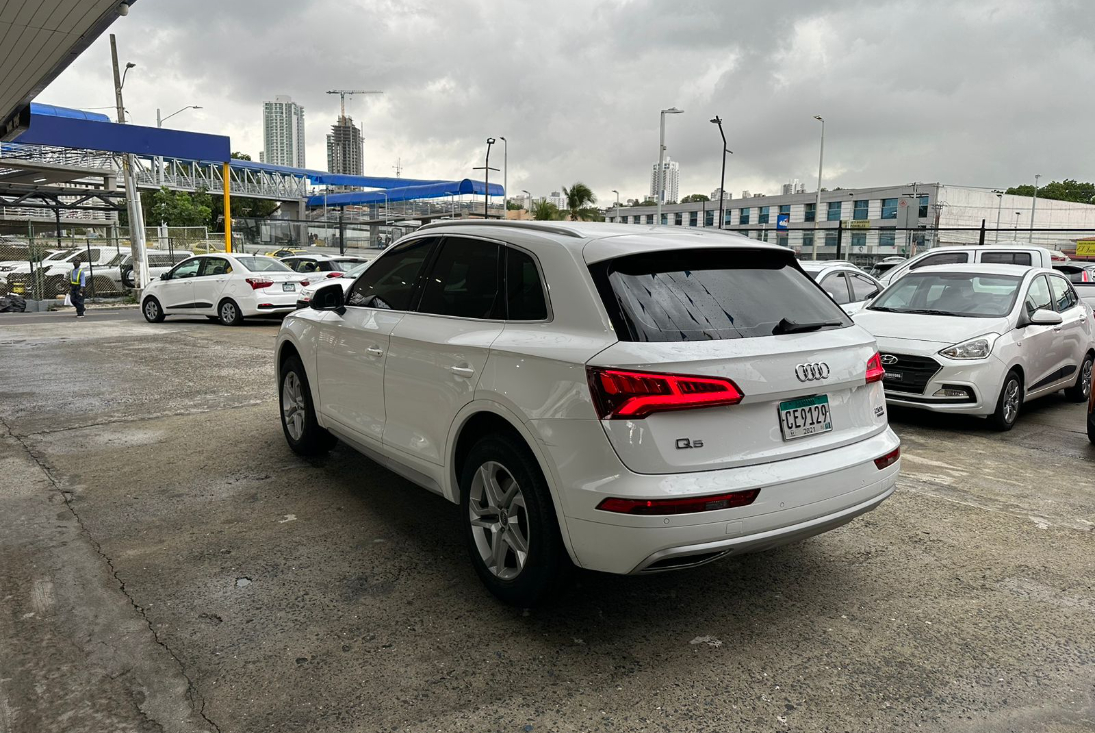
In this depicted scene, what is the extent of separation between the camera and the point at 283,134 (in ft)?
435

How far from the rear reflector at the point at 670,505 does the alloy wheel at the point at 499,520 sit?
1.65ft

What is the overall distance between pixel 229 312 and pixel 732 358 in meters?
15.3

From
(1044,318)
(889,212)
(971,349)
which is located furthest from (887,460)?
A: (889,212)

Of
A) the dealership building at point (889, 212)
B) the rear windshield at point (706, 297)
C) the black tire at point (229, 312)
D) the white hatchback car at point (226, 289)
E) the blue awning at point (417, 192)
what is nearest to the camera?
the rear windshield at point (706, 297)

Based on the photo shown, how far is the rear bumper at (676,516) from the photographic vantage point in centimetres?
298

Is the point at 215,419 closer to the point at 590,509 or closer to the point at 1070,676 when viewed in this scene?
the point at 590,509

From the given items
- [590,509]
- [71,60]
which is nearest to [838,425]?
[590,509]

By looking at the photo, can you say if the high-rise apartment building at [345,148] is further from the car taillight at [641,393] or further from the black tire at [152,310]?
the car taillight at [641,393]

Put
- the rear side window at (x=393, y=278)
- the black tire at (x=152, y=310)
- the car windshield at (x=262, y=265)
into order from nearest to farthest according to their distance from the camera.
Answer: the rear side window at (x=393, y=278) < the car windshield at (x=262, y=265) < the black tire at (x=152, y=310)

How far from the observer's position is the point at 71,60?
37.1 ft

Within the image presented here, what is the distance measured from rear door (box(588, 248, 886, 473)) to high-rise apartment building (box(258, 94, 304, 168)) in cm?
13720

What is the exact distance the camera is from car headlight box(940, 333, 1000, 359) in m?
7.22

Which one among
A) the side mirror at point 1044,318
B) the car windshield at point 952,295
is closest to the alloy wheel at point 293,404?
the car windshield at point 952,295

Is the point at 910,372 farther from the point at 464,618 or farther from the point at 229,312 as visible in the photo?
the point at 229,312
